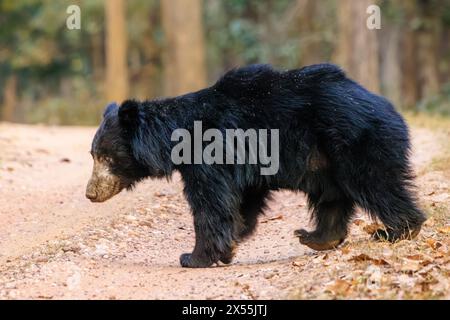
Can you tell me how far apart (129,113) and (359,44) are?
10.8 meters

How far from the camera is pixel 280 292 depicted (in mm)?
5094

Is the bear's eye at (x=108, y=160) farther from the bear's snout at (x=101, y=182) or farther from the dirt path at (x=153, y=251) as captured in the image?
the dirt path at (x=153, y=251)

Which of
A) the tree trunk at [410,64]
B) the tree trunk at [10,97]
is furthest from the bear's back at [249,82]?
the tree trunk at [10,97]

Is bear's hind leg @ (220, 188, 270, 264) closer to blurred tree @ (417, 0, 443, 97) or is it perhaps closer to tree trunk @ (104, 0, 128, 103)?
tree trunk @ (104, 0, 128, 103)

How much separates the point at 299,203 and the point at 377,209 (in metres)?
2.81

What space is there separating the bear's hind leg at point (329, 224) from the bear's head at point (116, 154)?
4.43ft

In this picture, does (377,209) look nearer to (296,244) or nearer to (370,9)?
(296,244)

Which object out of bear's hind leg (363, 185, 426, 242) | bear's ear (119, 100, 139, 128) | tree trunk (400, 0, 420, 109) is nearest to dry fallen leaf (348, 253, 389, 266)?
bear's hind leg (363, 185, 426, 242)

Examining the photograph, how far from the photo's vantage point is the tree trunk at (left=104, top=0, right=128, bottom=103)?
21.7m

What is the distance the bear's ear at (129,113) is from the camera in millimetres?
6586

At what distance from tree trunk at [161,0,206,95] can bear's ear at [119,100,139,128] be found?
515 inches

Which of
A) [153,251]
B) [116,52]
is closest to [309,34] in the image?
[116,52]
